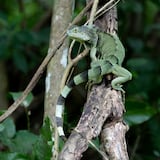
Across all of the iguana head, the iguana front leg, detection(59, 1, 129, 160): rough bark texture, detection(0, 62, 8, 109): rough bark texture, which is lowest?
detection(0, 62, 8, 109): rough bark texture

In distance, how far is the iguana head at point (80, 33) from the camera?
2018 millimetres

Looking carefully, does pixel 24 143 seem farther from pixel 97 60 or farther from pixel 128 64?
pixel 128 64

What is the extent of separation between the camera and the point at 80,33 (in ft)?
6.71

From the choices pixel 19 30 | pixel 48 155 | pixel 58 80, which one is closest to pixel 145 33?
pixel 19 30

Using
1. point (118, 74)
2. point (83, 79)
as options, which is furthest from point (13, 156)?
point (118, 74)

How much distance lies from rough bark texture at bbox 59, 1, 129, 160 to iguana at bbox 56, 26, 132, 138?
0.25ft

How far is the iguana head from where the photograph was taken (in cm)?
202

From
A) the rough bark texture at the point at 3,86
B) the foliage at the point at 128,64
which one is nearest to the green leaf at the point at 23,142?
the foliage at the point at 128,64

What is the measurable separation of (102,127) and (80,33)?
0.48 metres

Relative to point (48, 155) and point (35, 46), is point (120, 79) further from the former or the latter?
point (35, 46)

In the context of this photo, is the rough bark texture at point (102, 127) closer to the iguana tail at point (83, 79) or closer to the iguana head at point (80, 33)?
the iguana tail at point (83, 79)

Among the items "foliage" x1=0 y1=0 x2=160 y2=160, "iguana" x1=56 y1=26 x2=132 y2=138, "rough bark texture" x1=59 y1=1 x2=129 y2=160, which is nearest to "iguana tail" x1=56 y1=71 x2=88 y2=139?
"iguana" x1=56 y1=26 x2=132 y2=138

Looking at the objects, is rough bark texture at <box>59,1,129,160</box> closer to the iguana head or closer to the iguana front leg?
the iguana front leg

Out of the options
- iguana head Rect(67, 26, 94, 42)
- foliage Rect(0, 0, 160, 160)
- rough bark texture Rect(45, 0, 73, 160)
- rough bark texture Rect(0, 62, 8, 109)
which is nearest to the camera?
iguana head Rect(67, 26, 94, 42)
